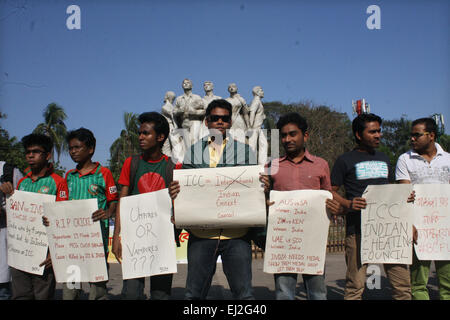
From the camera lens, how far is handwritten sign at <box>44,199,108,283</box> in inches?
136

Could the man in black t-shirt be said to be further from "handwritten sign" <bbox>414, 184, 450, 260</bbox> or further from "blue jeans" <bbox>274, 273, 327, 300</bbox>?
"blue jeans" <bbox>274, 273, 327, 300</bbox>

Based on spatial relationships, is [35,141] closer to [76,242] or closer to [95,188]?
[95,188]

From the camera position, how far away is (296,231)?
10.8ft

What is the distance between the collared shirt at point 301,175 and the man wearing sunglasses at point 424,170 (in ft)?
3.81

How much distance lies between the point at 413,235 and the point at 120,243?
269 cm

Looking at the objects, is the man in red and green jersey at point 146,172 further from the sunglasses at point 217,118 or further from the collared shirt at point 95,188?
the sunglasses at point 217,118

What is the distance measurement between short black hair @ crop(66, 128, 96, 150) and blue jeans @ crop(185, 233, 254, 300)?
1392 mm

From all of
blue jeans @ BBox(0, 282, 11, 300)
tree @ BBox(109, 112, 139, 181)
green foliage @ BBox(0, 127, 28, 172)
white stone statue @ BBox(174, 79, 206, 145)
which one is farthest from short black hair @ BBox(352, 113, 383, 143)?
tree @ BBox(109, 112, 139, 181)

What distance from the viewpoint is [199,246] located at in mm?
3254

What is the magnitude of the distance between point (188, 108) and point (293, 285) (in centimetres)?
739

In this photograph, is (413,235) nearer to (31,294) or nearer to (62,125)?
(31,294)

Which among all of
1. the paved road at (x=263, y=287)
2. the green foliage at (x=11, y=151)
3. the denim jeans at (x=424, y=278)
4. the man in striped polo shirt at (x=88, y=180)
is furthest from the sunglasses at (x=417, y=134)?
the green foliage at (x=11, y=151)

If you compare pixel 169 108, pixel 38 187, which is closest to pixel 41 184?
pixel 38 187

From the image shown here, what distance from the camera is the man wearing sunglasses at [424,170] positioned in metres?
3.90
